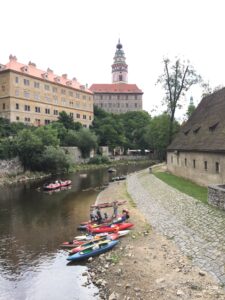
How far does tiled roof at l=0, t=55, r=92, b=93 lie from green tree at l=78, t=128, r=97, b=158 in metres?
17.5

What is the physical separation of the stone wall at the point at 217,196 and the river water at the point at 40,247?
355 inches

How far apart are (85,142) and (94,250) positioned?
60569mm

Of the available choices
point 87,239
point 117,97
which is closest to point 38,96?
point 87,239

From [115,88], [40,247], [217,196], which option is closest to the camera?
[40,247]

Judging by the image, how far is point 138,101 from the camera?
151500 mm

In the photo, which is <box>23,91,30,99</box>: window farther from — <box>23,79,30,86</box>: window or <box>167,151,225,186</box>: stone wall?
<box>167,151,225,186</box>: stone wall

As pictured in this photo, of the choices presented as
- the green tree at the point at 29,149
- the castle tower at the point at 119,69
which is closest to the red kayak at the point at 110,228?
the green tree at the point at 29,149

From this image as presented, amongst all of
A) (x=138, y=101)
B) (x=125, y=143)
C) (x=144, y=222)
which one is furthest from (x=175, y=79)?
(x=138, y=101)

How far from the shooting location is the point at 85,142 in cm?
7700

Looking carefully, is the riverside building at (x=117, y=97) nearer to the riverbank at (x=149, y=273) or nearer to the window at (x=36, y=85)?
the window at (x=36, y=85)

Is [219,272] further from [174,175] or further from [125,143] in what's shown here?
[125,143]

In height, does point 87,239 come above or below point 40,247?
above

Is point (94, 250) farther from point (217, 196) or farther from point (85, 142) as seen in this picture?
point (85, 142)

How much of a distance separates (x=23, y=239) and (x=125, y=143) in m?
79.6
